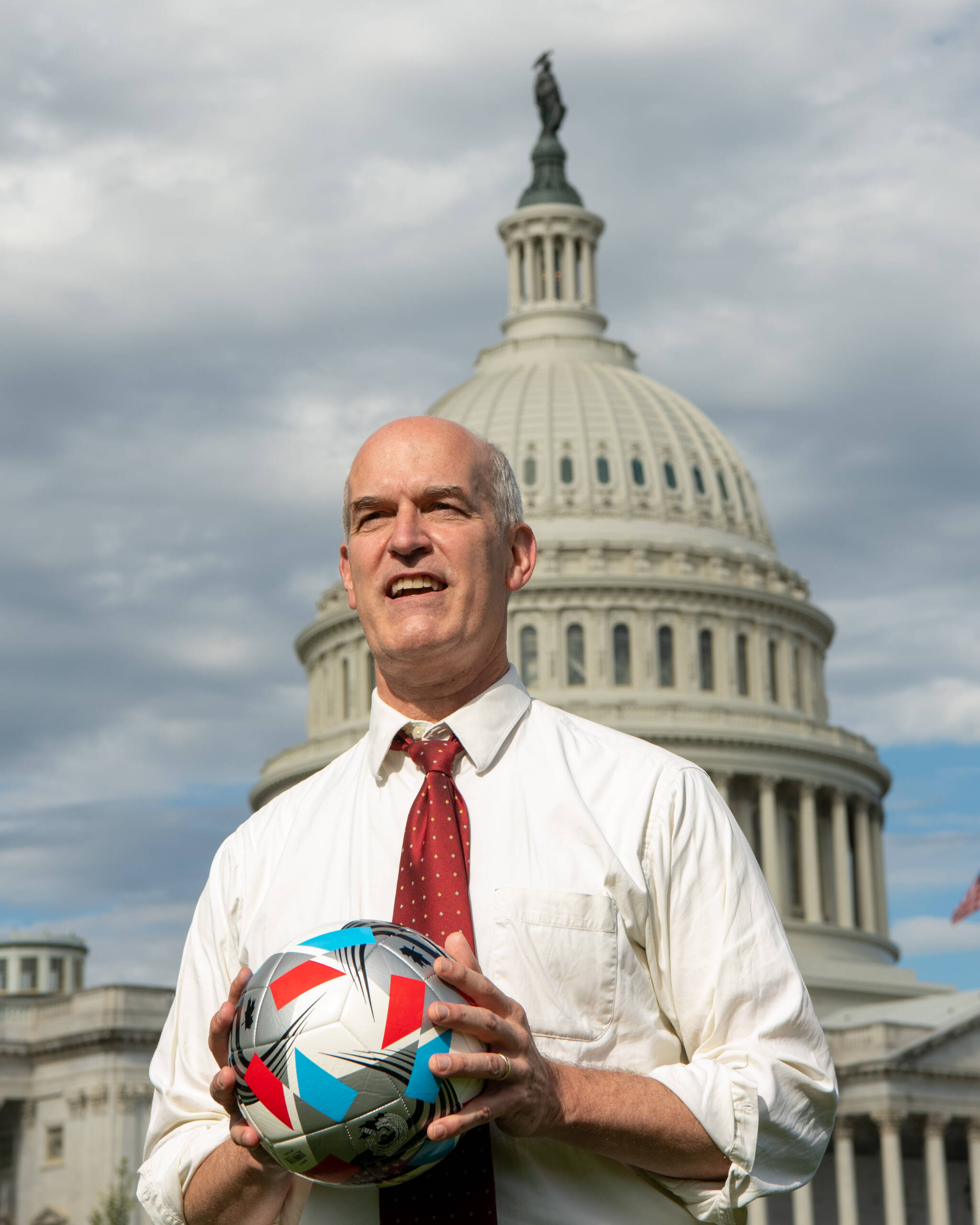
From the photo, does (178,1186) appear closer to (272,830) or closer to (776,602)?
(272,830)

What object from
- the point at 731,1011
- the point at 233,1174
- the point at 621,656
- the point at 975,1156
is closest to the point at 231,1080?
the point at 233,1174

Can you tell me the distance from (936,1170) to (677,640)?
29196 mm

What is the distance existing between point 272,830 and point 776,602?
8919 cm

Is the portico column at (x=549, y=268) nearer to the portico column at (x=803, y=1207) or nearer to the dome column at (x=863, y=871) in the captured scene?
the dome column at (x=863, y=871)

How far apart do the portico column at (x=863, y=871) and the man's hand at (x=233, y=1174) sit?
88675mm

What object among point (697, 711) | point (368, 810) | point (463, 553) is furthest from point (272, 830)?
point (697, 711)

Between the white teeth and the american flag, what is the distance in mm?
57920

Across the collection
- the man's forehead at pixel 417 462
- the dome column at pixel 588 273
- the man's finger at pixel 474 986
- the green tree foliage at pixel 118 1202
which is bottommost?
the green tree foliage at pixel 118 1202

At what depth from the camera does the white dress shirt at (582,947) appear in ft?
16.2

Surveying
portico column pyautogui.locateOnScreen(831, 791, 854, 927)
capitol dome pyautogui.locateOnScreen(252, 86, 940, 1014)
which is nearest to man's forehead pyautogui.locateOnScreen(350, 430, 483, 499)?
capitol dome pyautogui.locateOnScreen(252, 86, 940, 1014)

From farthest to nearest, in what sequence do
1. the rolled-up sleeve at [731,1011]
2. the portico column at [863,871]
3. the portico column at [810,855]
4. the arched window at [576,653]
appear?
the portico column at [863,871]
the arched window at [576,653]
the portico column at [810,855]
the rolled-up sleeve at [731,1011]

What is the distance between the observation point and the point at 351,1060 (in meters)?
4.46

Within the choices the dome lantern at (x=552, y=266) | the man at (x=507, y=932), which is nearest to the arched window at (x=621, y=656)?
the dome lantern at (x=552, y=266)

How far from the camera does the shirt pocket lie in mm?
5023
